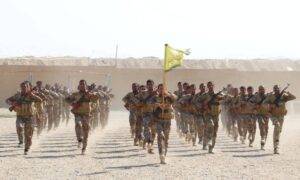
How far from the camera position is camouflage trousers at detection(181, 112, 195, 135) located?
64.2 ft

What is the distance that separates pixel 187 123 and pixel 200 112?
2855 millimetres

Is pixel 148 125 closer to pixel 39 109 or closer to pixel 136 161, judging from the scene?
pixel 136 161

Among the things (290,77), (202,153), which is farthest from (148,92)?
(290,77)

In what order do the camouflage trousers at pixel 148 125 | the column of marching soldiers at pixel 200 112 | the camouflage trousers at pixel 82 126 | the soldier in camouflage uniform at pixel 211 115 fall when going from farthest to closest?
the soldier in camouflage uniform at pixel 211 115 → the camouflage trousers at pixel 148 125 → the camouflage trousers at pixel 82 126 → the column of marching soldiers at pixel 200 112

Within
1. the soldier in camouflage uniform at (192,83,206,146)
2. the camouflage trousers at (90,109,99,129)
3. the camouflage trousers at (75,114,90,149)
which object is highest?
the soldier in camouflage uniform at (192,83,206,146)

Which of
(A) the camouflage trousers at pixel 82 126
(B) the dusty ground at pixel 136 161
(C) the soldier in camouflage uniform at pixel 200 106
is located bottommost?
(B) the dusty ground at pixel 136 161

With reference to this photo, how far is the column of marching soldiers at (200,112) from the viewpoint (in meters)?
14.4

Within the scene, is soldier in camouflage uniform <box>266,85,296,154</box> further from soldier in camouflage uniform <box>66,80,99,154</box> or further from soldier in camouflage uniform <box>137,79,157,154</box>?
soldier in camouflage uniform <box>66,80,99,154</box>

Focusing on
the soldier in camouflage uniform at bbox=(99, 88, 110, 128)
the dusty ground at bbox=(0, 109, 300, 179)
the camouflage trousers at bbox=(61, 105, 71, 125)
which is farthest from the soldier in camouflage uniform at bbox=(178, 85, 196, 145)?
the camouflage trousers at bbox=(61, 105, 71, 125)

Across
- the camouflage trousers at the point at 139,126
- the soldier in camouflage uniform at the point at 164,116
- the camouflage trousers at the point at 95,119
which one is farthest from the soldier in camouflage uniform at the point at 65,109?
the soldier in camouflage uniform at the point at 164,116

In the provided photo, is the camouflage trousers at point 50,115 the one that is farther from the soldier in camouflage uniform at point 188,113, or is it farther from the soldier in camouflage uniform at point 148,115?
the soldier in camouflage uniform at point 148,115

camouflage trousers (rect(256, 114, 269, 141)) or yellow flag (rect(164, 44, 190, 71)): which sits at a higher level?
yellow flag (rect(164, 44, 190, 71))

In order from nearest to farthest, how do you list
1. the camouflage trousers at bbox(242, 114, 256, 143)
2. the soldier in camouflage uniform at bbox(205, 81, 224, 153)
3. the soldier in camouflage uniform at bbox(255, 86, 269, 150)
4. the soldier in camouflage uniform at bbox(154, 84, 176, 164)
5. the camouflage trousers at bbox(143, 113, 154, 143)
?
the soldier in camouflage uniform at bbox(154, 84, 176, 164), the camouflage trousers at bbox(143, 113, 154, 143), the soldier in camouflage uniform at bbox(205, 81, 224, 153), the soldier in camouflage uniform at bbox(255, 86, 269, 150), the camouflage trousers at bbox(242, 114, 256, 143)

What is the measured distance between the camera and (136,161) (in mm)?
14523
